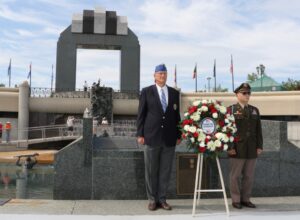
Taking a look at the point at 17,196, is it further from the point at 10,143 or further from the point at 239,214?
the point at 10,143

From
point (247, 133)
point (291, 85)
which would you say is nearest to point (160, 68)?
point (247, 133)

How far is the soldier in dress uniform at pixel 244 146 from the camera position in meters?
6.35

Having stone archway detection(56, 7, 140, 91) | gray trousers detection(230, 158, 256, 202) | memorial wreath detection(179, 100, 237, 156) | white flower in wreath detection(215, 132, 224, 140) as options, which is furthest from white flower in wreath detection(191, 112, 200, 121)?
stone archway detection(56, 7, 140, 91)

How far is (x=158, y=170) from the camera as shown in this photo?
6.25 metres

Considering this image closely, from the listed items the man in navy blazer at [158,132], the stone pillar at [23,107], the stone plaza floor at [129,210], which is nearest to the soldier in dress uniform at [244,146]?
the stone plaza floor at [129,210]

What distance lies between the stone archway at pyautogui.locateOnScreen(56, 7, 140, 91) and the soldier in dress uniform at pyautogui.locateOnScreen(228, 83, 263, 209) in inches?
1392

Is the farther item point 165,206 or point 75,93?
point 75,93

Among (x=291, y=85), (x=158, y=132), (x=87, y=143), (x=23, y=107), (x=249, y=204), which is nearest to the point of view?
(x=158, y=132)

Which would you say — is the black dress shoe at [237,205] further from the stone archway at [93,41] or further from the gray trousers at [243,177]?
the stone archway at [93,41]

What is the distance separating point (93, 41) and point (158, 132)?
36.1 m

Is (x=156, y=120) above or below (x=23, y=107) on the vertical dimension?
below

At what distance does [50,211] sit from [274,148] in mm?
4351

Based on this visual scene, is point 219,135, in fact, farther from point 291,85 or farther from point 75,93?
point 291,85

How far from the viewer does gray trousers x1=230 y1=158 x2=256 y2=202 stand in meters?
6.38
